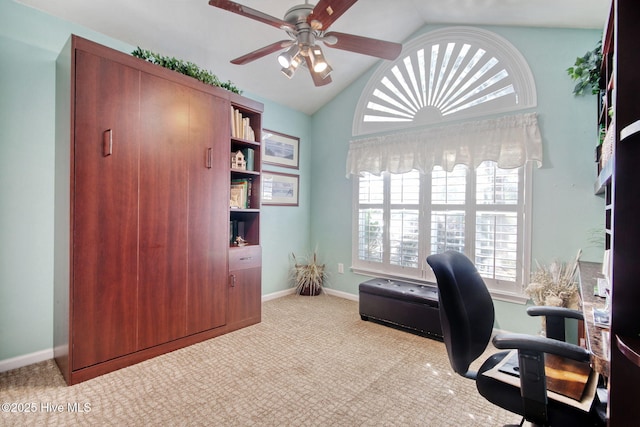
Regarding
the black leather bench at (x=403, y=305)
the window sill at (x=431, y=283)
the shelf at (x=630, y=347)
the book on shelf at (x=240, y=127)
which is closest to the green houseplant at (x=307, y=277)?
the window sill at (x=431, y=283)

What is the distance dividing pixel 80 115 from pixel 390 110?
3.00m

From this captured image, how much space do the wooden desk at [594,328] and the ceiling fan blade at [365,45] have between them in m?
1.78

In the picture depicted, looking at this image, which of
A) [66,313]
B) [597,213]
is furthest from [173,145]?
[597,213]

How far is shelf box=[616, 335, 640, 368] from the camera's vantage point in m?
0.65

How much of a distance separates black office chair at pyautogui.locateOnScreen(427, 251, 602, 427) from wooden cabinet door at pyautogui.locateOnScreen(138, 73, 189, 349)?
2.00 meters

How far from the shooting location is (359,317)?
336 cm

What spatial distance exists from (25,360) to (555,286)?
406 centimetres

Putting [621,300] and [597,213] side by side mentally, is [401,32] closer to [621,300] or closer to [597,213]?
[597,213]

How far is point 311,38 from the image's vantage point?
1.96 metres

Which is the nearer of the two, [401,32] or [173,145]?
[173,145]

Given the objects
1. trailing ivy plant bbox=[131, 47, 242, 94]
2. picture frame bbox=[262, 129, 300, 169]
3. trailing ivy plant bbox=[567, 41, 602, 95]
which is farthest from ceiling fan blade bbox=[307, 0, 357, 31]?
picture frame bbox=[262, 129, 300, 169]

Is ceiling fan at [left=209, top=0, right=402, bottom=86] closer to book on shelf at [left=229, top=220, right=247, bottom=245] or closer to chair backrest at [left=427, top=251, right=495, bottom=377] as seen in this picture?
chair backrest at [left=427, top=251, right=495, bottom=377]

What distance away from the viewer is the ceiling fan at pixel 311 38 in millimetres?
1729

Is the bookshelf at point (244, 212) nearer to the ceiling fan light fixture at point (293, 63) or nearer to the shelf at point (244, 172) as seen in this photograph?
the shelf at point (244, 172)
